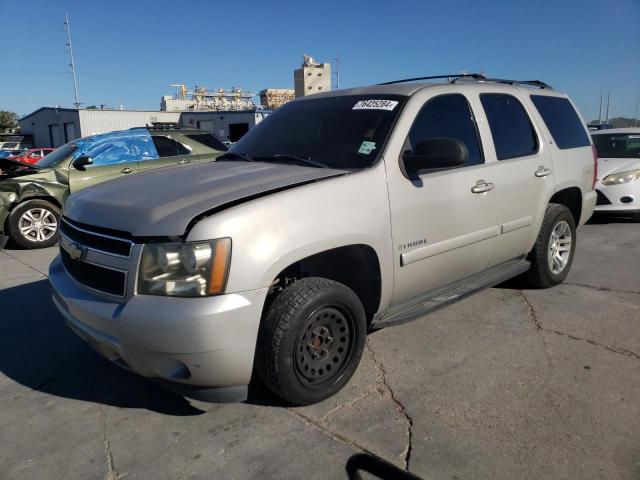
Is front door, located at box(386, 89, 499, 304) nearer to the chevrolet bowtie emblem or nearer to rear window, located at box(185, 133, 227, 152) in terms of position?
the chevrolet bowtie emblem

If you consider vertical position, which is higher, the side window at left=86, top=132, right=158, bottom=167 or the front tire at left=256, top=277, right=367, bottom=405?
the side window at left=86, top=132, right=158, bottom=167

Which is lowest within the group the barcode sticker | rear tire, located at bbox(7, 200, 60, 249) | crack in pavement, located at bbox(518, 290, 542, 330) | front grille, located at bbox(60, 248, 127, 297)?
crack in pavement, located at bbox(518, 290, 542, 330)

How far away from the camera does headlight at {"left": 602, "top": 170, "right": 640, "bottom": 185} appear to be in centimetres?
787

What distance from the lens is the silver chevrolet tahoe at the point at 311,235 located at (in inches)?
91.7

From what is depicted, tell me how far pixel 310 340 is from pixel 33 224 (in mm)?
6439

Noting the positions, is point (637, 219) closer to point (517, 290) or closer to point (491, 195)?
point (517, 290)

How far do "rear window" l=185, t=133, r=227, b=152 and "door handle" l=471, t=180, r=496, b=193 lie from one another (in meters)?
5.80

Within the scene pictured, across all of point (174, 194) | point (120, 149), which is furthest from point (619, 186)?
point (120, 149)

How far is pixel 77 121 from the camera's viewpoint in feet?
117

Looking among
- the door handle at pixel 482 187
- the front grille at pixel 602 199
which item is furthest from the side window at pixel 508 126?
the front grille at pixel 602 199

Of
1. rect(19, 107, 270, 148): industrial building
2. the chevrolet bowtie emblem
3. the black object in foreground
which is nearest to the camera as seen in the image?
the black object in foreground

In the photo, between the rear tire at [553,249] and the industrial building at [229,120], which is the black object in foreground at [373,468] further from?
the industrial building at [229,120]

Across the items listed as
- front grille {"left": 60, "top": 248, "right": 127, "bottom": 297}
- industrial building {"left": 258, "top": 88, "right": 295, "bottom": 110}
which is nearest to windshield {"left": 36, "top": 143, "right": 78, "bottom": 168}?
front grille {"left": 60, "top": 248, "right": 127, "bottom": 297}

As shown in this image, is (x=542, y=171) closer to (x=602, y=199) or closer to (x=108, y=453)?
(x=108, y=453)
